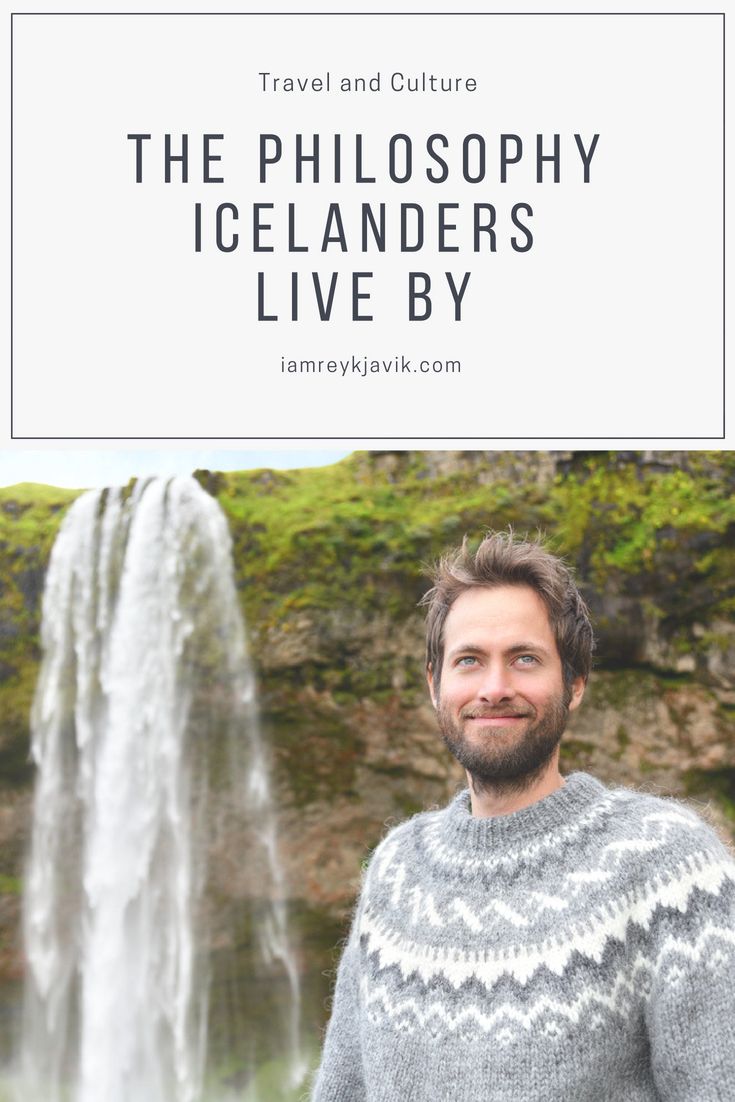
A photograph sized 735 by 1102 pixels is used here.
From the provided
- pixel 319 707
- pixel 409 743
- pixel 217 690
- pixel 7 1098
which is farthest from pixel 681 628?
pixel 7 1098

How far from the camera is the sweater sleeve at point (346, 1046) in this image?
6.25 ft

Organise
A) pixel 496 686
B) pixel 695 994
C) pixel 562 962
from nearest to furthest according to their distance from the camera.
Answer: pixel 695 994
pixel 562 962
pixel 496 686

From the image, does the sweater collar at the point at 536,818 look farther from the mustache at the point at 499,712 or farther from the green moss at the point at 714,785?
the green moss at the point at 714,785

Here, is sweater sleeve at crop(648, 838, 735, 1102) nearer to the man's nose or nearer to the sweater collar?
the sweater collar

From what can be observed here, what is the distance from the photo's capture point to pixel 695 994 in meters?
1.45

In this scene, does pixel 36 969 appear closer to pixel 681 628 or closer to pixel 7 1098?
pixel 7 1098

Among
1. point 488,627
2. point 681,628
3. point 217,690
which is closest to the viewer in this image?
point 488,627

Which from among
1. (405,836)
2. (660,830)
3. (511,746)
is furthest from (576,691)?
(405,836)

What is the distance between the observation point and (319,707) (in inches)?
372

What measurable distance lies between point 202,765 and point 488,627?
8.64 m

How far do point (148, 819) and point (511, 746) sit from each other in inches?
336

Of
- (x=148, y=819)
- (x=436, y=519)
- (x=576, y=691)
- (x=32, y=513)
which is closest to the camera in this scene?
(x=576, y=691)

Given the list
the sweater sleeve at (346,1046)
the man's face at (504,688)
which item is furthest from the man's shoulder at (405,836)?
the man's face at (504,688)

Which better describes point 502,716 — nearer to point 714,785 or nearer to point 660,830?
point 660,830
